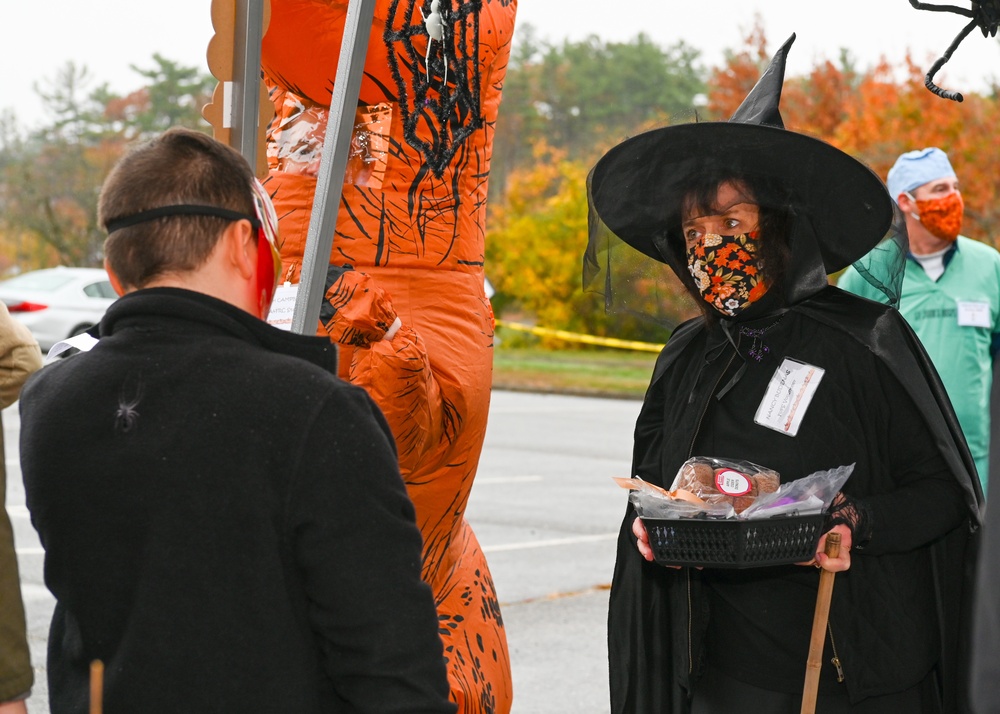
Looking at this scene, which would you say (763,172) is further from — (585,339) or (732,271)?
(585,339)

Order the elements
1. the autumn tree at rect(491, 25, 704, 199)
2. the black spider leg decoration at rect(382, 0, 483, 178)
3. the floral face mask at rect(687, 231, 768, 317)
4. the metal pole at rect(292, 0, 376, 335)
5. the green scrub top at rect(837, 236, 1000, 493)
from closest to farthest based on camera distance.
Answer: the metal pole at rect(292, 0, 376, 335) < the floral face mask at rect(687, 231, 768, 317) < the black spider leg decoration at rect(382, 0, 483, 178) < the green scrub top at rect(837, 236, 1000, 493) < the autumn tree at rect(491, 25, 704, 199)

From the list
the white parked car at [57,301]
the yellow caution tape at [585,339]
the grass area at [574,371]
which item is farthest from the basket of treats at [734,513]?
the yellow caution tape at [585,339]

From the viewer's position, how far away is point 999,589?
207 cm

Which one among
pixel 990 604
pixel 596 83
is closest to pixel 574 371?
pixel 990 604

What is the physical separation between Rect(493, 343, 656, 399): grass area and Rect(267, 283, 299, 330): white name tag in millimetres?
12316

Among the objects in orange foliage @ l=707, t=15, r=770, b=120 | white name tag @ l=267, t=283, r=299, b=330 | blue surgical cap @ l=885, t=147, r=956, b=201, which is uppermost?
orange foliage @ l=707, t=15, r=770, b=120

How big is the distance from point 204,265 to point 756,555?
4.15 feet

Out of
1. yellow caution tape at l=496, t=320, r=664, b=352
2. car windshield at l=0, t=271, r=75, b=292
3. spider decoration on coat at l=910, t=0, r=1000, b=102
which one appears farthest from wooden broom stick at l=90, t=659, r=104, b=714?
yellow caution tape at l=496, t=320, r=664, b=352

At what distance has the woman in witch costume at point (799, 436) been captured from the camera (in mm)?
2793

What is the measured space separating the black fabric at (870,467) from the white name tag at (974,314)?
8.67 ft

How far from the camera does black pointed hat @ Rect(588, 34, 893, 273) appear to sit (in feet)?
9.29

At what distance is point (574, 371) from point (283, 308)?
1879cm

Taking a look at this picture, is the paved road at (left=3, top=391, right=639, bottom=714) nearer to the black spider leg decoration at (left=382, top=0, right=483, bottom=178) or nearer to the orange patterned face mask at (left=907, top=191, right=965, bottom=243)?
the orange patterned face mask at (left=907, top=191, right=965, bottom=243)

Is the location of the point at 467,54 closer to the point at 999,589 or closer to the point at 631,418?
the point at 999,589
